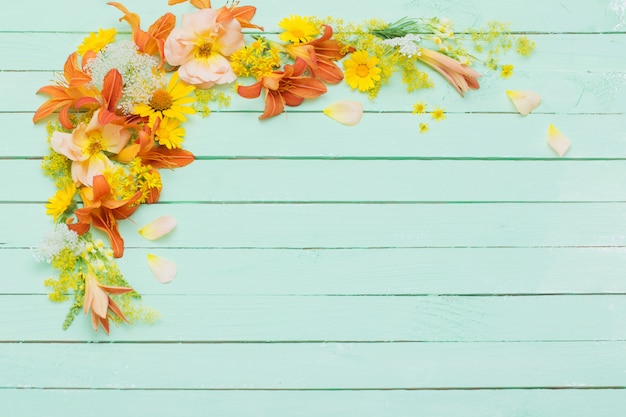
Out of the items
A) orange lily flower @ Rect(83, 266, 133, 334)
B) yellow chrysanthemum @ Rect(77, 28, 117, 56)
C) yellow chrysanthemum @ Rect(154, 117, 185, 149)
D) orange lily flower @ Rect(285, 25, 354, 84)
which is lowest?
orange lily flower @ Rect(83, 266, 133, 334)

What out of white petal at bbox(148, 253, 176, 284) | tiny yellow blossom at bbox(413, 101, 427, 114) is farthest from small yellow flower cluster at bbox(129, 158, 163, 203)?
tiny yellow blossom at bbox(413, 101, 427, 114)

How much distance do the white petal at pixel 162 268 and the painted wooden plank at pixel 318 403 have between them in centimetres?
20

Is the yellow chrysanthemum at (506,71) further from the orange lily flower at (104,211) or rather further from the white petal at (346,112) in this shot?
the orange lily flower at (104,211)

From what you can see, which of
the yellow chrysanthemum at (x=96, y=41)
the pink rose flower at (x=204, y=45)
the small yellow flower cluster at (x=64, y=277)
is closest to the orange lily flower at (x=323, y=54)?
the pink rose flower at (x=204, y=45)

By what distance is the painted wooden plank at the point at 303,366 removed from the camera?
108 cm

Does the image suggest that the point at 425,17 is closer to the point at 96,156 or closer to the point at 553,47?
the point at 553,47

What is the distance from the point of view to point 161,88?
42.9 inches

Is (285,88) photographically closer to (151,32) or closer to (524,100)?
(151,32)

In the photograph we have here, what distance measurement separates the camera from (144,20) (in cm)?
115

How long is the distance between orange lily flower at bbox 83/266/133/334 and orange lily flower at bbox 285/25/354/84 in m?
0.50

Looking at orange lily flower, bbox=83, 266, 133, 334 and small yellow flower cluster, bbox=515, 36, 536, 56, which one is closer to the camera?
orange lily flower, bbox=83, 266, 133, 334

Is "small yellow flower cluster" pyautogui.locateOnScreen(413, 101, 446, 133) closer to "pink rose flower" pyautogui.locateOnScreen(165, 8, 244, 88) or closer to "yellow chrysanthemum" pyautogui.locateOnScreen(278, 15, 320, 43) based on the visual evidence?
"yellow chrysanthemum" pyautogui.locateOnScreen(278, 15, 320, 43)

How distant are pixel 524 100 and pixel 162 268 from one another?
71 cm

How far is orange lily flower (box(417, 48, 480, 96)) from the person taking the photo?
43.9 inches
